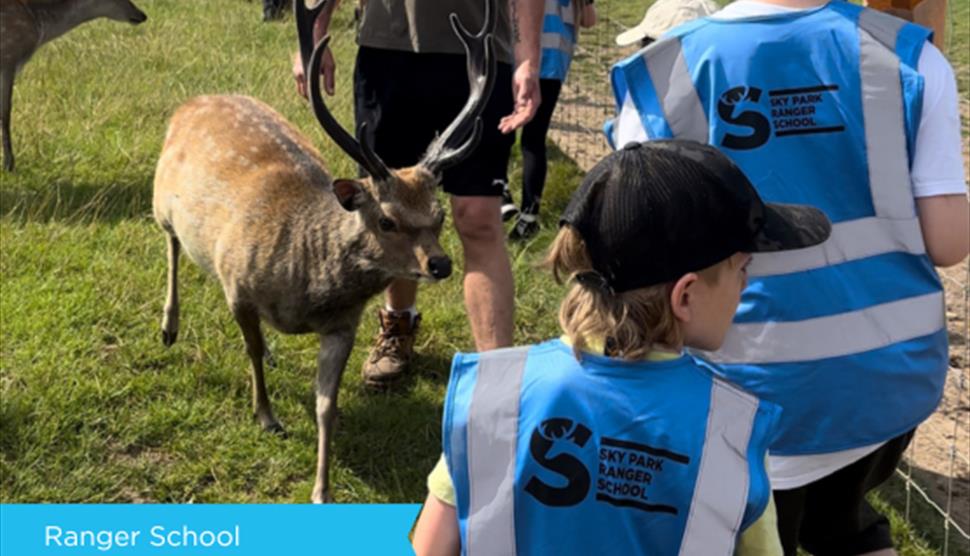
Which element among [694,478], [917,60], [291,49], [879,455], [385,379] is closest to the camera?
[694,478]

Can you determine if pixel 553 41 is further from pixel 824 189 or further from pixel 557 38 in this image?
pixel 824 189

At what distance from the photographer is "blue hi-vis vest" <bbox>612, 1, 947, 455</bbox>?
2.26m

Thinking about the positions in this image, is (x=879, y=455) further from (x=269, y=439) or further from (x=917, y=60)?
(x=269, y=439)

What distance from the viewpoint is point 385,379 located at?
177 inches

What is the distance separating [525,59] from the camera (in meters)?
3.80

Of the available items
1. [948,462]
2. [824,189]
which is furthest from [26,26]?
[824,189]

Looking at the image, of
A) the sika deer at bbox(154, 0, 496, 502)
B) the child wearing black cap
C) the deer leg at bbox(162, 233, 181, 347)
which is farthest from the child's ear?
the deer leg at bbox(162, 233, 181, 347)

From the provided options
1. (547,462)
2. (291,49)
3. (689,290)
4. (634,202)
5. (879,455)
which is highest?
(634,202)

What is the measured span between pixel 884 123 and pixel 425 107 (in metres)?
2.10

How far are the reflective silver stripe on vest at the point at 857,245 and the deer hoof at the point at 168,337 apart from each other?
2.99 m

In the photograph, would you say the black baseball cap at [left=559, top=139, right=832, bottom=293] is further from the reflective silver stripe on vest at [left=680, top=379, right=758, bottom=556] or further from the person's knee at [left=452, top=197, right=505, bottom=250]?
the person's knee at [left=452, top=197, right=505, bottom=250]

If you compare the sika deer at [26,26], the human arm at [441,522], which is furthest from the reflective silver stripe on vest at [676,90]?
the sika deer at [26,26]

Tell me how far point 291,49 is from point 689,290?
9.93 meters

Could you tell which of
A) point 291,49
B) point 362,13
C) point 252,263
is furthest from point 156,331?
point 291,49
